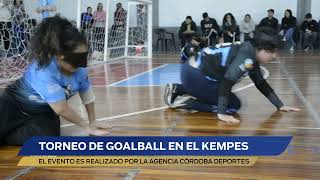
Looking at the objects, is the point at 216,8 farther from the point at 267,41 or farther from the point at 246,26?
the point at 267,41

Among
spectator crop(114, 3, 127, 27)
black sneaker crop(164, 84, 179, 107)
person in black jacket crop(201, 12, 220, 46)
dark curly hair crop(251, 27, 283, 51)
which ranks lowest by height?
black sneaker crop(164, 84, 179, 107)

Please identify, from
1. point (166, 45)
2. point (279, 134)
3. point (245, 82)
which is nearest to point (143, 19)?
point (166, 45)

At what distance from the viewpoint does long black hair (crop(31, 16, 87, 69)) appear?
224 centimetres

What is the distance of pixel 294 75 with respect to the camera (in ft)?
19.9

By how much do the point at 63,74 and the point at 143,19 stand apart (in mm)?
8465

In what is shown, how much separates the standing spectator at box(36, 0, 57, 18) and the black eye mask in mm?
4213

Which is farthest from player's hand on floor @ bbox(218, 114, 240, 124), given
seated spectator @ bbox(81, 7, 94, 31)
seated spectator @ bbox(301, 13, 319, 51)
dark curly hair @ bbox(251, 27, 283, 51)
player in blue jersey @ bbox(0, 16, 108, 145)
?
seated spectator @ bbox(301, 13, 319, 51)

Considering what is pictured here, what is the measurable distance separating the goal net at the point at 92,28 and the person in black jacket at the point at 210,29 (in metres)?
2.51

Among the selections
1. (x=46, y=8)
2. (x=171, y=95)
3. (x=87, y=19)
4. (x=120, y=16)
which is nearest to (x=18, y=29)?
(x=46, y=8)

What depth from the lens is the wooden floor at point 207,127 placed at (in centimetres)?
208

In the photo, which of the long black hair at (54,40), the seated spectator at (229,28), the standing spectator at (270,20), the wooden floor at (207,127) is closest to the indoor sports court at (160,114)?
Result: the wooden floor at (207,127)

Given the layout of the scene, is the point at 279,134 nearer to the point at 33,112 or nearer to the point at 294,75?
the point at 33,112

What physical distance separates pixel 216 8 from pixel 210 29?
1.39 meters

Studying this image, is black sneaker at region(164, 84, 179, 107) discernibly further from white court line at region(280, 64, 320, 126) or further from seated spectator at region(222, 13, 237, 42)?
seated spectator at region(222, 13, 237, 42)
